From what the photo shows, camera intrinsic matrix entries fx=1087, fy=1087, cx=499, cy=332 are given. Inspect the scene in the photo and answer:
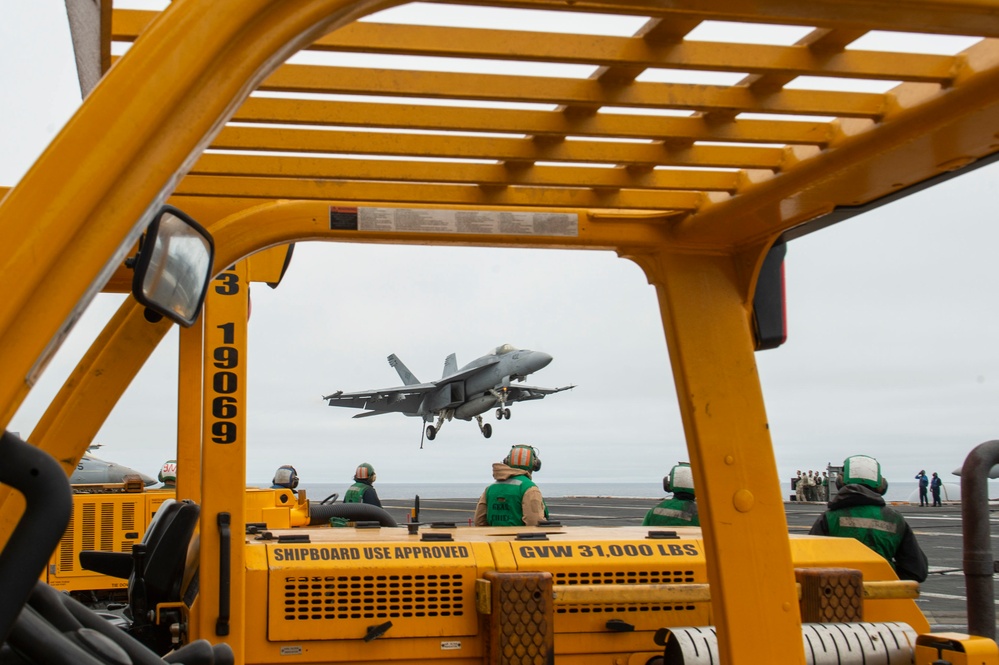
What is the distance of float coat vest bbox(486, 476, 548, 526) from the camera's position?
27.8 feet

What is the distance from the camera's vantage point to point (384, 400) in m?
60.0

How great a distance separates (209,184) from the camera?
115 inches

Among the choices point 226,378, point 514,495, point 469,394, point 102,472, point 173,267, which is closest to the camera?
point 173,267

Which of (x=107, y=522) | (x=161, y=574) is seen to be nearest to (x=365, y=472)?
(x=107, y=522)

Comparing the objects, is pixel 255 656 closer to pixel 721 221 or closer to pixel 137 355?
pixel 137 355

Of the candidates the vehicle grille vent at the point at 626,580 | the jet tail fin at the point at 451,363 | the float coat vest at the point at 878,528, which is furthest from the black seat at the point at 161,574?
the jet tail fin at the point at 451,363

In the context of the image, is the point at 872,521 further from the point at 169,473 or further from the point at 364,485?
the point at 169,473

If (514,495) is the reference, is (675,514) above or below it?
below

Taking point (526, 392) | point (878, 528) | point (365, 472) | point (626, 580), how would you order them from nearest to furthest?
point (626, 580) < point (878, 528) < point (365, 472) < point (526, 392)

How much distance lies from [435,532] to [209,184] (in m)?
3.16

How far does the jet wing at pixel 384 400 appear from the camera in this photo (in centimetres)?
5844

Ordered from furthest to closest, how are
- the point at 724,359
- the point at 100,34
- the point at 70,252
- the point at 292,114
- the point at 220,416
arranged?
the point at 220,416, the point at 724,359, the point at 292,114, the point at 100,34, the point at 70,252

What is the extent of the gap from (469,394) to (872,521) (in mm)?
44621

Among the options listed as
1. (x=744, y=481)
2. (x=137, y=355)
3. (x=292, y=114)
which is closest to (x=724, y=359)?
(x=744, y=481)
